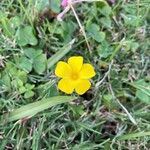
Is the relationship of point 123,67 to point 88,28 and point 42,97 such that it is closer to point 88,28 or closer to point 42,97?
point 88,28

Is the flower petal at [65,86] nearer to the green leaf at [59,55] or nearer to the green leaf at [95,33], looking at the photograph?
the green leaf at [59,55]

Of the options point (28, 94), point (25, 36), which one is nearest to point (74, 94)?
point (28, 94)

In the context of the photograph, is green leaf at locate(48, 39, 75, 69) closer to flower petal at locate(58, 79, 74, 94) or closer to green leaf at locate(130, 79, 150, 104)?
flower petal at locate(58, 79, 74, 94)

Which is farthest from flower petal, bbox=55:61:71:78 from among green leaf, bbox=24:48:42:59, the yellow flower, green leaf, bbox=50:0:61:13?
green leaf, bbox=50:0:61:13

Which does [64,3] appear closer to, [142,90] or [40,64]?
[40,64]

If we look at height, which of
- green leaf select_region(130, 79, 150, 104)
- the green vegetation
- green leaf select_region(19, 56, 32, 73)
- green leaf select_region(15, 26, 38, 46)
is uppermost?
green leaf select_region(15, 26, 38, 46)

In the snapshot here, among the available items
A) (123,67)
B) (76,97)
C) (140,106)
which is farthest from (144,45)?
(76,97)
